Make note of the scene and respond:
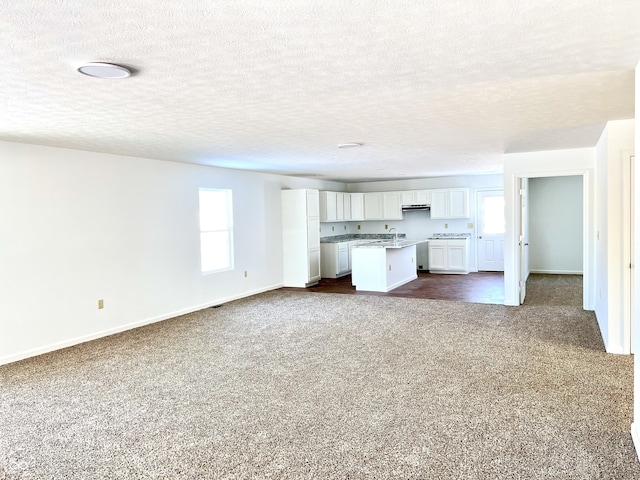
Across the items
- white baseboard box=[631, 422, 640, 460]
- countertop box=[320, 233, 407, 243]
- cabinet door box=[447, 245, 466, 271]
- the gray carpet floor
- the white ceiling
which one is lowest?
the gray carpet floor

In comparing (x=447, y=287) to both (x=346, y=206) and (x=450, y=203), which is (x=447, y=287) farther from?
(x=346, y=206)

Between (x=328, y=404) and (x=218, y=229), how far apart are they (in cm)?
475

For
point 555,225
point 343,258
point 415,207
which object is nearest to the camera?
point 555,225

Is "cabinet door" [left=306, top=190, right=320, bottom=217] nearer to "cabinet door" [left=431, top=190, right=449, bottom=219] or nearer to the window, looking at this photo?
the window

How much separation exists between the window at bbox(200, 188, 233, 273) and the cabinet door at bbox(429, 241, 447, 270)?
5.15 meters

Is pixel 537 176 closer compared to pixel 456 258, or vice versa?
pixel 537 176

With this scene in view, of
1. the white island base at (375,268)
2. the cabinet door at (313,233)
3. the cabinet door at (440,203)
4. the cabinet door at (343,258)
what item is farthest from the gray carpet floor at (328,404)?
the cabinet door at (440,203)

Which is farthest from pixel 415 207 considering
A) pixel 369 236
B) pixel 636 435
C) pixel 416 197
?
pixel 636 435

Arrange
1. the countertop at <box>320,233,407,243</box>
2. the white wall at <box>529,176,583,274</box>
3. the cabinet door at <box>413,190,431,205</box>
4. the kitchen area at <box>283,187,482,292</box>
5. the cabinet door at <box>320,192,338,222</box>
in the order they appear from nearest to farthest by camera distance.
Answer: the kitchen area at <box>283,187,482,292</box>
the white wall at <box>529,176,583,274</box>
the cabinet door at <box>320,192,338,222</box>
the cabinet door at <box>413,190,431,205</box>
the countertop at <box>320,233,407,243</box>

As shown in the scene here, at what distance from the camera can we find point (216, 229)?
7582 mm

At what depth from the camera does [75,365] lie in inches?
178

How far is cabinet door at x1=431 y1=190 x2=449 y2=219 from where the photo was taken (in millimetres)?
10867

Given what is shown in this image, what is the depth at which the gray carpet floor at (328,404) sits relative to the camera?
2611mm

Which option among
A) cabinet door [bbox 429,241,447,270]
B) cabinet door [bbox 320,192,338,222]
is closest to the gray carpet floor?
cabinet door [bbox 320,192,338,222]
